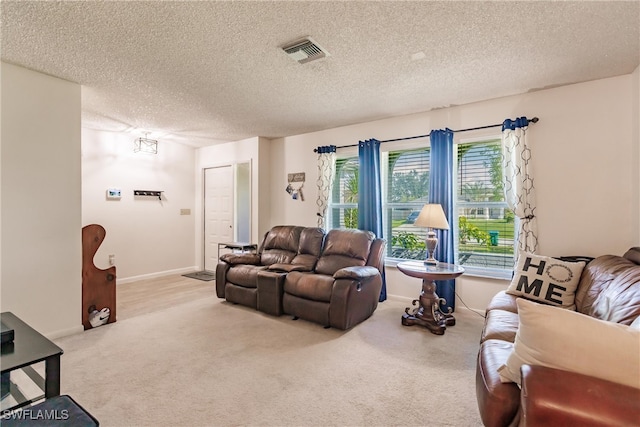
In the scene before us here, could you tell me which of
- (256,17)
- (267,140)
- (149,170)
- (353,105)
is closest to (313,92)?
(353,105)

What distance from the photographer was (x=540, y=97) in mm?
3115

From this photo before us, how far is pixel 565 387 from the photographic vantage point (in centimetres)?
103

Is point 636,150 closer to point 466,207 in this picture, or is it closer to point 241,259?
point 466,207

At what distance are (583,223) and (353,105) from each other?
2642 mm

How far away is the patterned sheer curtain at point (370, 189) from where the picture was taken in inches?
161

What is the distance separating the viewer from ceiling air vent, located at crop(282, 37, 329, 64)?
88.7 inches

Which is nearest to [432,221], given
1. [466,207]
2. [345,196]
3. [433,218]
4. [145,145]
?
[433,218]

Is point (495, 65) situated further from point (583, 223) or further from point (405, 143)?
point (583, 223)

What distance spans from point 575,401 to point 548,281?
1813 mm

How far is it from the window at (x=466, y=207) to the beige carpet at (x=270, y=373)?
815 mm

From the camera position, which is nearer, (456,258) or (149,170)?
(456,258)

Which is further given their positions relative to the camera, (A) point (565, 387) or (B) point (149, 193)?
(B) point (149, 193)

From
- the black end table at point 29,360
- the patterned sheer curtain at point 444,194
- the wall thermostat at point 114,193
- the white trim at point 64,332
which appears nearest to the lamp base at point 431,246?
the patterned sheer curtain at point 444,194

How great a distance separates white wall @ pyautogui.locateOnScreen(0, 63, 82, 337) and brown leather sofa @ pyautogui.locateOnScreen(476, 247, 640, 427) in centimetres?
353
